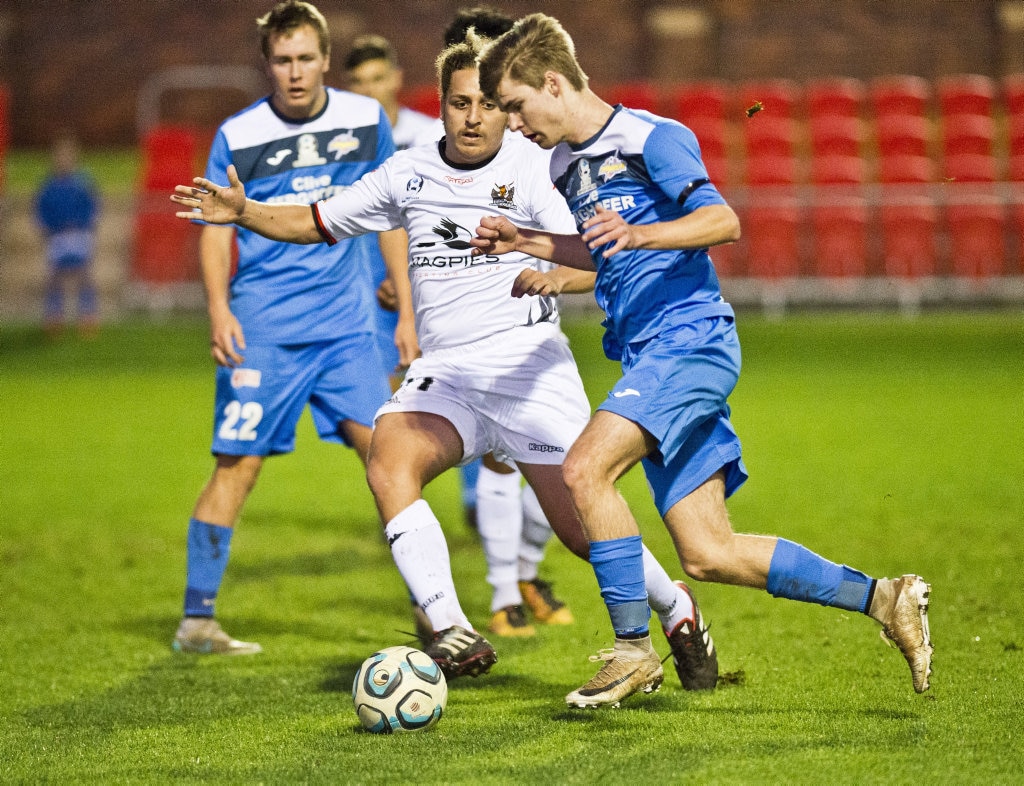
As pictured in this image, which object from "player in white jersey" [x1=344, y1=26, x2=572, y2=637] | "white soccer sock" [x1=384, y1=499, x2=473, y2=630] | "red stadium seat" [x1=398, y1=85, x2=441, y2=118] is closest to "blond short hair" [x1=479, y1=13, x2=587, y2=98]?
"player in white jersey" [x1=344, y1=26, x2=572, y2=637]

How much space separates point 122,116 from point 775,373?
56.2 ft

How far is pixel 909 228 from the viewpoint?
19.0 metres

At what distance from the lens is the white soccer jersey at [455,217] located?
501 centimetres

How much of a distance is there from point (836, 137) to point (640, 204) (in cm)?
1759

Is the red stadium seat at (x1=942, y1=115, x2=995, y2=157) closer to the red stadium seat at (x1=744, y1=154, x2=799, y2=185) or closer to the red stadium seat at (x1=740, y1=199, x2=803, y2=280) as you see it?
the red stadium seat at (x1=744, y1=154, x2=799, y2=185)

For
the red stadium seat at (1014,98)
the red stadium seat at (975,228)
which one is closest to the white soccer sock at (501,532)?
the red stadium seat at (975,228)

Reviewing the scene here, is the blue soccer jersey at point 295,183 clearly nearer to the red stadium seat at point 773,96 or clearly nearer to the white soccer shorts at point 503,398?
the white soccer shorts at point 503,398

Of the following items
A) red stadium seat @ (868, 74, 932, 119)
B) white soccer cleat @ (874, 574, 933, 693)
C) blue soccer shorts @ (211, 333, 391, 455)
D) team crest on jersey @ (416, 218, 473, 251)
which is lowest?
white soccer cleat @ (874, 574, 933, 693)

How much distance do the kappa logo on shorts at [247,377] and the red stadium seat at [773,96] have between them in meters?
14.5

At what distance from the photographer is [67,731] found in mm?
4598

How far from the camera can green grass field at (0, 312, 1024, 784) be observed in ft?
13.5

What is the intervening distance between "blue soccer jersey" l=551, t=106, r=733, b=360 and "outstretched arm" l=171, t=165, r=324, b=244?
3.30 feet

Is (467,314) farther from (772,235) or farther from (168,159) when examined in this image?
(168,159)

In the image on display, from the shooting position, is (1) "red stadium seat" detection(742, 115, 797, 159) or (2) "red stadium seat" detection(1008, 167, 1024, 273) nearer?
(2) "red stadium seat" detection(1008, 167, 1024, 273)
